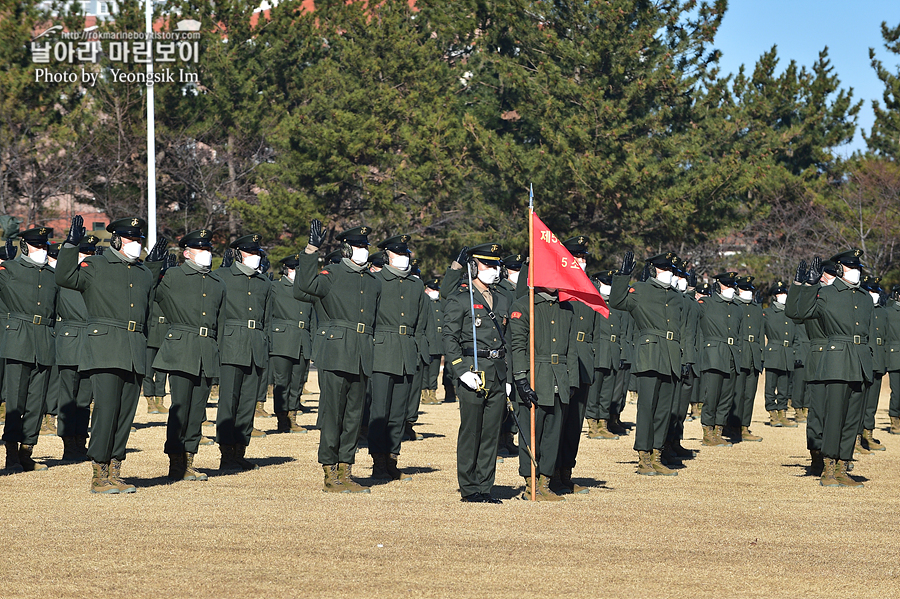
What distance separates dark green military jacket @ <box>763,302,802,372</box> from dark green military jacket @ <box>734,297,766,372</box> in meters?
2.06

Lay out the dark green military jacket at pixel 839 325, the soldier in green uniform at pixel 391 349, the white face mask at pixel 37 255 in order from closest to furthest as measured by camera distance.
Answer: the soldier in green uniform at pixel 391 349 → the dark green military jacket at pixel 839 325 → the white face mask at pixel 37 255

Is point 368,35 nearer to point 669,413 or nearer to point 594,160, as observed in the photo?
point 594,160

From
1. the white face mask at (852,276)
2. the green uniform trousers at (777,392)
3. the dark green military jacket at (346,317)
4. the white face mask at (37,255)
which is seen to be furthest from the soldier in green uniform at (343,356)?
the green uniform trousers at (777,392)

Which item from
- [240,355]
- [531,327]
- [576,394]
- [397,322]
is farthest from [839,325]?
[240,355]

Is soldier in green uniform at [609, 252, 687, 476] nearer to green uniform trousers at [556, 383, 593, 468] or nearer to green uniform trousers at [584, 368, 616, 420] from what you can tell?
green uniform trousers at [556, 383, 593, 468]

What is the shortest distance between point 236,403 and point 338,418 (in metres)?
2.12

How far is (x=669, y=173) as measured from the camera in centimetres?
3384

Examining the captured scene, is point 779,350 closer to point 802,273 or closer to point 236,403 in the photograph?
point 802,273

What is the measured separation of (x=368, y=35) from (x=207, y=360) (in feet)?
99.0

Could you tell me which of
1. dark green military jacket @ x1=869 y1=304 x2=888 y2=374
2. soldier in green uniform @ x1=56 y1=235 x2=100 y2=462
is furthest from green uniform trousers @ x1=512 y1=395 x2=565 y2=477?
soldier in green uniform @ x1=56 y1=235 x2=100 y2=462

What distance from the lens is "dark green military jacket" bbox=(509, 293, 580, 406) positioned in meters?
9.96

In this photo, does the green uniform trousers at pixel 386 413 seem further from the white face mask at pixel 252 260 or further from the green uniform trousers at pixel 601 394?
the green uniform trousers at pixel 601 394

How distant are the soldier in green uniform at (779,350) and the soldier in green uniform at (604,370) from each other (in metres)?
3.31

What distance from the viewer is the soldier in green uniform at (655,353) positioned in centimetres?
1211
